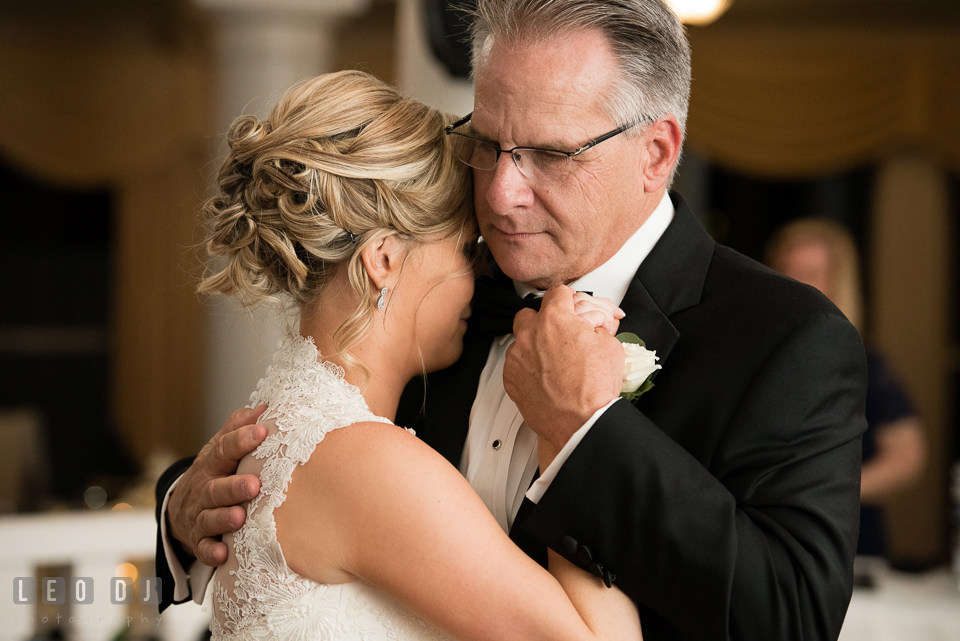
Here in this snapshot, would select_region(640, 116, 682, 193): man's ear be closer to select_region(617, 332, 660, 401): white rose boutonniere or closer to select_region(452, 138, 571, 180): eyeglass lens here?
select_region(452, 138, 571, 180): eyeglass lens

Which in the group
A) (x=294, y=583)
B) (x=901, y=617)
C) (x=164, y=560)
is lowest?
(x=901, y=617)

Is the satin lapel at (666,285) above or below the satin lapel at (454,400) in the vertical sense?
above

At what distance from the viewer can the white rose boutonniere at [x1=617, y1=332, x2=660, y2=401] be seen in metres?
1.32

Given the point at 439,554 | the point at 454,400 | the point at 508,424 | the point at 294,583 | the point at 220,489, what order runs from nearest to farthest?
1. the point at 439,554
2. the point at 294,583
3. the point at 220,489
4. the point at 508,424
5. the point at 454,400

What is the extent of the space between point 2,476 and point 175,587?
13.4 feet

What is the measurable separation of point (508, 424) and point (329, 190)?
1.67 ft

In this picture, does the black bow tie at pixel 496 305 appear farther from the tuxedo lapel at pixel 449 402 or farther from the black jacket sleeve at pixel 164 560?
the black jacket sleeve at pixel 164 560

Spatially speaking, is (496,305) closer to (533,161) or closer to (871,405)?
(533,161)

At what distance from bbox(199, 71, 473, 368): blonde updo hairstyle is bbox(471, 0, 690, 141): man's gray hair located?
0.73 feet

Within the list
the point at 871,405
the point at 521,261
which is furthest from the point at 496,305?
the point at 871,405

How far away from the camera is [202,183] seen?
7.50m

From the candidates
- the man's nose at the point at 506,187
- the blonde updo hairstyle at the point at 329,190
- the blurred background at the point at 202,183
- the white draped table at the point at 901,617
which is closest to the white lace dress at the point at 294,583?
the blonde updo hairstyle at the point at 329,190

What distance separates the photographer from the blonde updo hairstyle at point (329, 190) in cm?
145

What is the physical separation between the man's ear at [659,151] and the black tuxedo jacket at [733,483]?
274 millimetres
